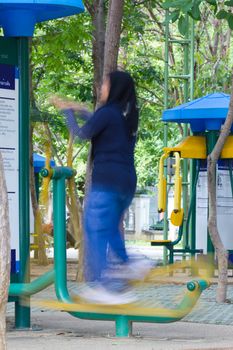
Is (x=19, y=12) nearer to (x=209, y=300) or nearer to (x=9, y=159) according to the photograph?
(x=9, y=159)

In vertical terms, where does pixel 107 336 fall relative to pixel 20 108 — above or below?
below

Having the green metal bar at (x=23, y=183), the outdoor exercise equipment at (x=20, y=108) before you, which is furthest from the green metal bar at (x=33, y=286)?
the green metal bar at (x=23, y=183)

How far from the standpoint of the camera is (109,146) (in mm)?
8641

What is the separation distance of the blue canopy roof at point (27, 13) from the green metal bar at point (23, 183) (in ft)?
0.38

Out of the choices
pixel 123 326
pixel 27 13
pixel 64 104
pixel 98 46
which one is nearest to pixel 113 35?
pixel 98 46

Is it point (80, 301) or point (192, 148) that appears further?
point (192, 148)

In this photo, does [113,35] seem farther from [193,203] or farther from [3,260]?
[3,260]

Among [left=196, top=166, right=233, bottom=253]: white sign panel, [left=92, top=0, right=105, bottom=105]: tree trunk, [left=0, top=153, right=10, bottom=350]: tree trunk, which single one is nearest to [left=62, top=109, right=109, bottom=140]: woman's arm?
[left=0, top=153, right=10, bottom=350]: tree trunk

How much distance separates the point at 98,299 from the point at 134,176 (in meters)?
0.98

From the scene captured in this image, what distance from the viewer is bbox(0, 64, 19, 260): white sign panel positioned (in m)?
9.12

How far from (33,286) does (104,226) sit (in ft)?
2.58

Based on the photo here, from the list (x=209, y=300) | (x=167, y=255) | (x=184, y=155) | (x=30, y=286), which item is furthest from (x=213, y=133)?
(x=30, y=286)

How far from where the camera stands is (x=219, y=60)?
2678 cm

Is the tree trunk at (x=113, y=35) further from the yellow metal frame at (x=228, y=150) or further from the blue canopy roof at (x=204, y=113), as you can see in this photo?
the yellow metal frame at (x=228, y=150)
